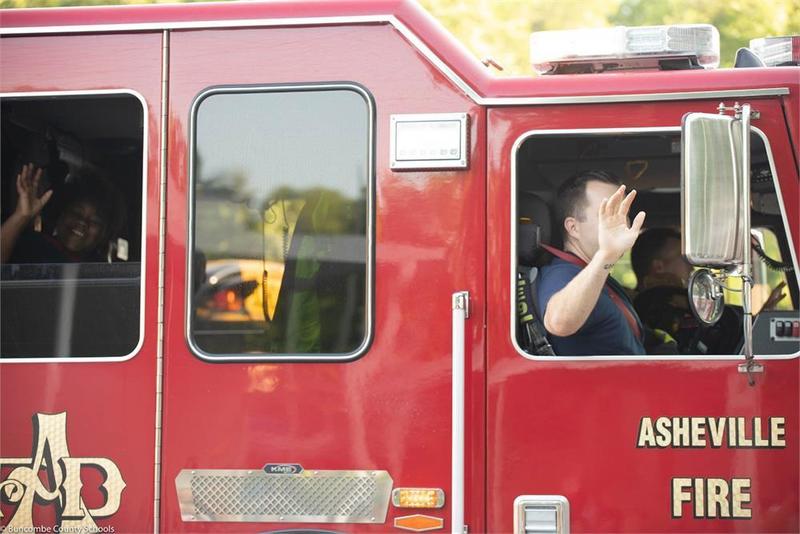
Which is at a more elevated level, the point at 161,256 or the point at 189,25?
the point at 189,25

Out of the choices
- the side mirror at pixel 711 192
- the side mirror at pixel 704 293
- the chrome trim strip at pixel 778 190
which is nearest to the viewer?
the side mirror at pixel 711 192

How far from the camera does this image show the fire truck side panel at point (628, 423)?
11.9ft

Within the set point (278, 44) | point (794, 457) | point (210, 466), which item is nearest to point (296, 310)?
point (210, 466)

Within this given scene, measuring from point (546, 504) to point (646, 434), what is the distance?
433mm

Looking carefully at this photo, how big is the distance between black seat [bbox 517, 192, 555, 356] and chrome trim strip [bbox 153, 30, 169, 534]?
4.40 ft

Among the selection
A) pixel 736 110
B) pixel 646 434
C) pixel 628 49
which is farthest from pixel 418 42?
pixel 646 434

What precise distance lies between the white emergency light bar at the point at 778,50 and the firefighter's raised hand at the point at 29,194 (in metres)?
2.96

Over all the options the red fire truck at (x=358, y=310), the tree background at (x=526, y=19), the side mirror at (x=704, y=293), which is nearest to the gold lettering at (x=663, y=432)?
the red fire truck at (x=358, y=310)

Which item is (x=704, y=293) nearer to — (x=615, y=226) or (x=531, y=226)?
(x=615, y=226)

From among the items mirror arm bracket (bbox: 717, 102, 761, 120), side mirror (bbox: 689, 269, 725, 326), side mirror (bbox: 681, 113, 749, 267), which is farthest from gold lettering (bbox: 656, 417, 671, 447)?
mirror arm bracket (bbox: 717, 102, 761, 120)

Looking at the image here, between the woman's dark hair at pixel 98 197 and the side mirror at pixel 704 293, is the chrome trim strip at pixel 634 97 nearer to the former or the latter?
the side mirror at pixel 704 293

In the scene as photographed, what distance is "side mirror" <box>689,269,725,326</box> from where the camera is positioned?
3.59 meters

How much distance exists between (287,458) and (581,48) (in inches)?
75.6

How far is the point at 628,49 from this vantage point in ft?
13.0
